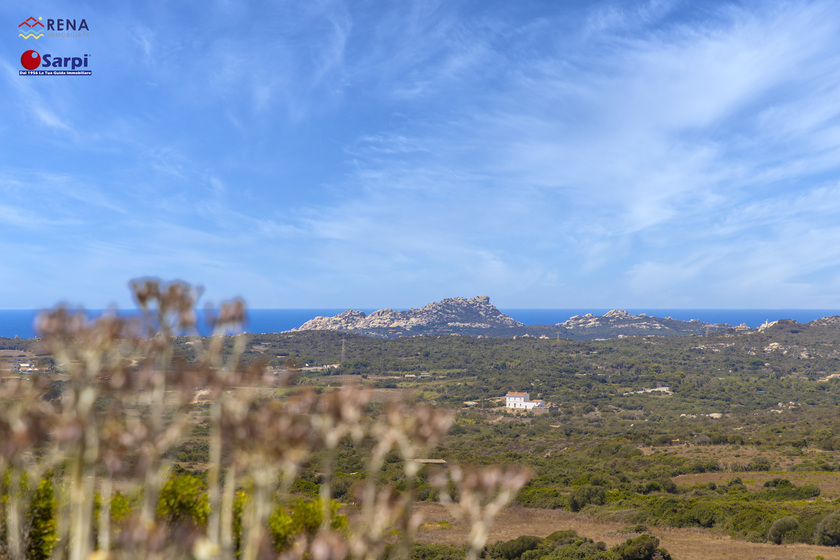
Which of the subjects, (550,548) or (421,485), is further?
(421,485)

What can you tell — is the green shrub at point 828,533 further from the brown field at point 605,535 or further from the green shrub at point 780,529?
the green shrub at point 780,529

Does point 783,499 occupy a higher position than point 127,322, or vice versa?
point 127,322

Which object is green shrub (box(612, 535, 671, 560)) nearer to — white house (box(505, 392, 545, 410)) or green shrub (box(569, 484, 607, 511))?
green shrub (box(569, 484, 607, 511))

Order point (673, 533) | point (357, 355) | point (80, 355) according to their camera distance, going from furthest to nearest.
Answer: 1. point (357, 355)
2. point (673, 533)
3. point (80, 355)

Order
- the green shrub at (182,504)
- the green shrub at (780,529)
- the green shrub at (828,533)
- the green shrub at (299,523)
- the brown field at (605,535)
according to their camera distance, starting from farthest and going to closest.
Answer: the green shrub at (780,529)
the green shrub at (828,533)
the brown field at (605,535)
the green shrub at (182,504)
the green shrub at (299,523)

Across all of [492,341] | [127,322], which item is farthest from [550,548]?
[492,341]

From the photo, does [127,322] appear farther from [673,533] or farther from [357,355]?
[357,355]

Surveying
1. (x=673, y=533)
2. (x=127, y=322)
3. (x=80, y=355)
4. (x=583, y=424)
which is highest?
(x=127, y=322)

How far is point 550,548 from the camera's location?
20.0m

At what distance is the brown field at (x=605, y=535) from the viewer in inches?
794

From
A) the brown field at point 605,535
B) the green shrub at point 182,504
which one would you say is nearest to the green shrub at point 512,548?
the brown field at point 605,535

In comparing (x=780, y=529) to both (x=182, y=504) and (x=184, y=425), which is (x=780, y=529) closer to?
→ (x=182, y=504)

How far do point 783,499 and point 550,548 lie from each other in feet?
61.1

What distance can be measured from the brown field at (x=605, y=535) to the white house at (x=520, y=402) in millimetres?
52164
